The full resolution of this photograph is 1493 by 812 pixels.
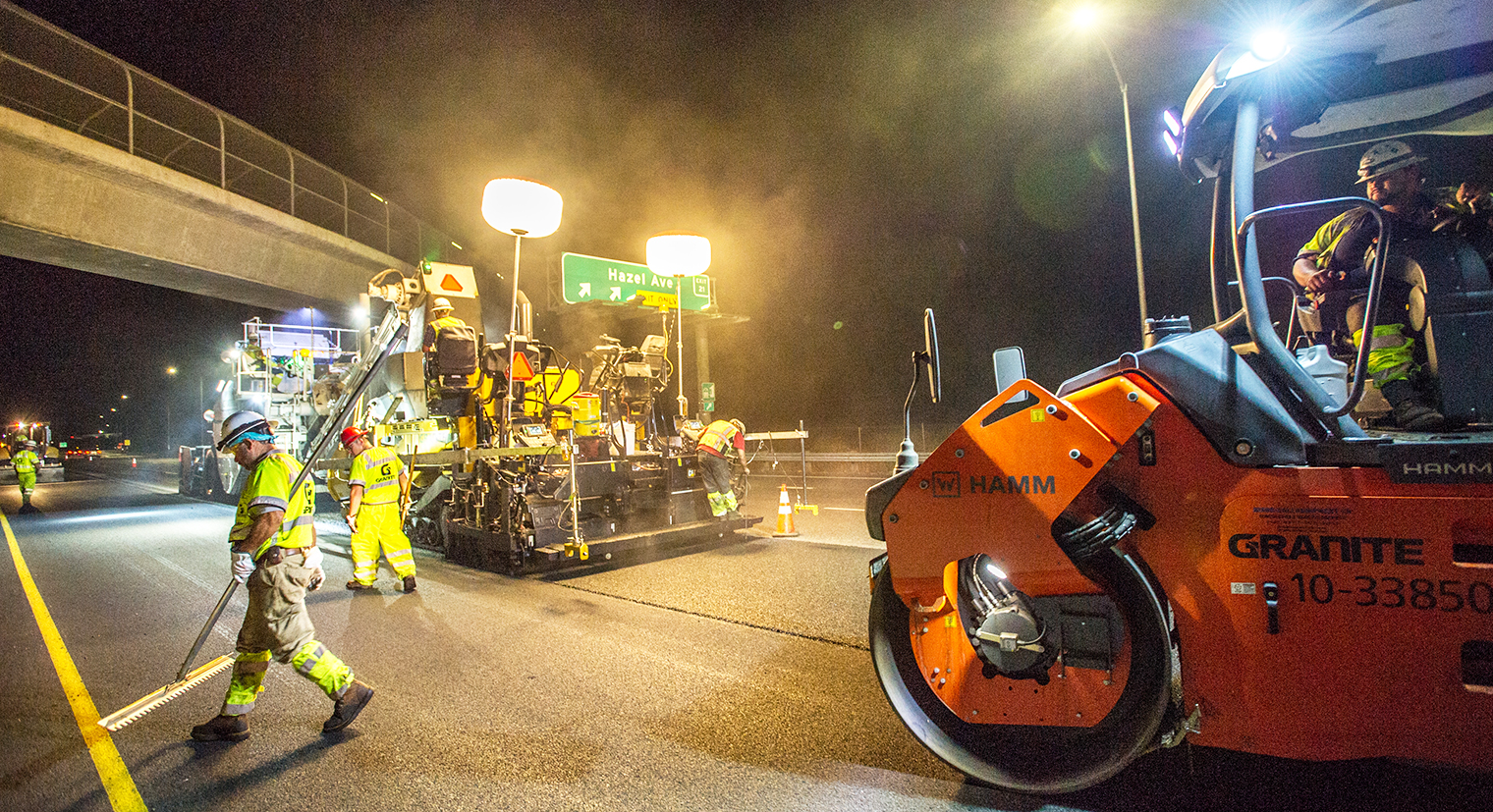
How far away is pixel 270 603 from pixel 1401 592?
4683 millimetres

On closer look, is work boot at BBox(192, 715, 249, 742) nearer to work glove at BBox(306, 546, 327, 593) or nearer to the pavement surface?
the pavement surface

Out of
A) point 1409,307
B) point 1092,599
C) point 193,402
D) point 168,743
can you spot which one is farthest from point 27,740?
point 193,402

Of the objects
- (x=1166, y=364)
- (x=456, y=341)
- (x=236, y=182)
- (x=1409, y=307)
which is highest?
(x=236, y=182)

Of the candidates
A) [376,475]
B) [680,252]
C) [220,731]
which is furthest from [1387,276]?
[680,252]

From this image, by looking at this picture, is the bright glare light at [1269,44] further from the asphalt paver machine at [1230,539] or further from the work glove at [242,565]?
the work glove at [242,565]

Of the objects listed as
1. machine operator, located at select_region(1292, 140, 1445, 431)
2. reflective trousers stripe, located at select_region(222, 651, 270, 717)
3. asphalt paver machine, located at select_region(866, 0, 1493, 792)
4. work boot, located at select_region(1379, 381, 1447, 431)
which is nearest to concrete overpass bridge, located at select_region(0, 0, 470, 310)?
reflective trousers stripe, located at select_region(222, 651, 270, 717)

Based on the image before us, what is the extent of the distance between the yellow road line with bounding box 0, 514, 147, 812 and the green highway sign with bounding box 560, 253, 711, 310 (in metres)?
11.9

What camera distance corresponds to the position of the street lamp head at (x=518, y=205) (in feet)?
23.6

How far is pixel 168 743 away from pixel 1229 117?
561 centimetres

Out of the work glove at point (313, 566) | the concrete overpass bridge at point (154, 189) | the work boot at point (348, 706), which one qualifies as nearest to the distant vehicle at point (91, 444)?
the concrete overpass bridge at point (154, 189)

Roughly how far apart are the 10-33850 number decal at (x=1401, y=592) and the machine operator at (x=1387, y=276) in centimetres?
72

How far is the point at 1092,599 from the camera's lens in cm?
249

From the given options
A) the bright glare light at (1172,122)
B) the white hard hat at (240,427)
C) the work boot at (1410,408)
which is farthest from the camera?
the white hard hat at (240,427)

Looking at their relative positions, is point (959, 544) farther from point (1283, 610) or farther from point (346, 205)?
point (346, 205)
